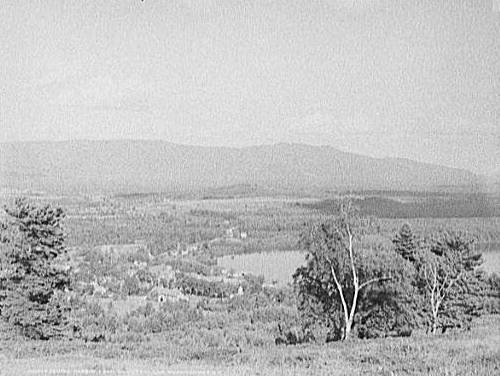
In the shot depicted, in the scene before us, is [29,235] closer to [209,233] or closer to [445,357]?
[445,357]

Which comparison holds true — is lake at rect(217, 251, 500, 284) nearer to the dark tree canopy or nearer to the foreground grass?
the dark tree canopy

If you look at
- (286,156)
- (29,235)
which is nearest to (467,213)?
(29,235)

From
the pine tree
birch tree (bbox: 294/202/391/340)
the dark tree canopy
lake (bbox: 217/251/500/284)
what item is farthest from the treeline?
the pine tree

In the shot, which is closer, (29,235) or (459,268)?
(29,235)

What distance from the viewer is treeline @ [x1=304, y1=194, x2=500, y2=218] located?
78.6 ft

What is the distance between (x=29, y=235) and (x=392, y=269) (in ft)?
30.8

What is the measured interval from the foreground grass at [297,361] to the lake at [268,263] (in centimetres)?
1332

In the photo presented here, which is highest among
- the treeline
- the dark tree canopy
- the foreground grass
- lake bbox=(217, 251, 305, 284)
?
the treeline

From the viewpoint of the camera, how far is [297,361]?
27.9ft

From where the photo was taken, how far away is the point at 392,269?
15.7m

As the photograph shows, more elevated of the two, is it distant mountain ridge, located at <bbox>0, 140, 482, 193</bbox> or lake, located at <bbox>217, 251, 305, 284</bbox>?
distant mountain ridge, located at <bbox>0, 140, 482, 193</bbox>

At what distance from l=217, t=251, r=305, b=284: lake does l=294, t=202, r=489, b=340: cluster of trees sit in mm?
6096

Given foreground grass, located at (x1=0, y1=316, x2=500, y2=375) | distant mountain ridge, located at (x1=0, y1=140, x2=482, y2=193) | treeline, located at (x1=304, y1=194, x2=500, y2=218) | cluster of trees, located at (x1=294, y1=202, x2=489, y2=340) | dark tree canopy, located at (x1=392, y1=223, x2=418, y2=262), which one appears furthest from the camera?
A: distant mountain ridge, located at (x1=0, y1=140, x2=482, y2=193)

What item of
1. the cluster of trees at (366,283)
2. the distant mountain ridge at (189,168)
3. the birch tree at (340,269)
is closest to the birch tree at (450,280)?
the cluster of trees at (366,283)
